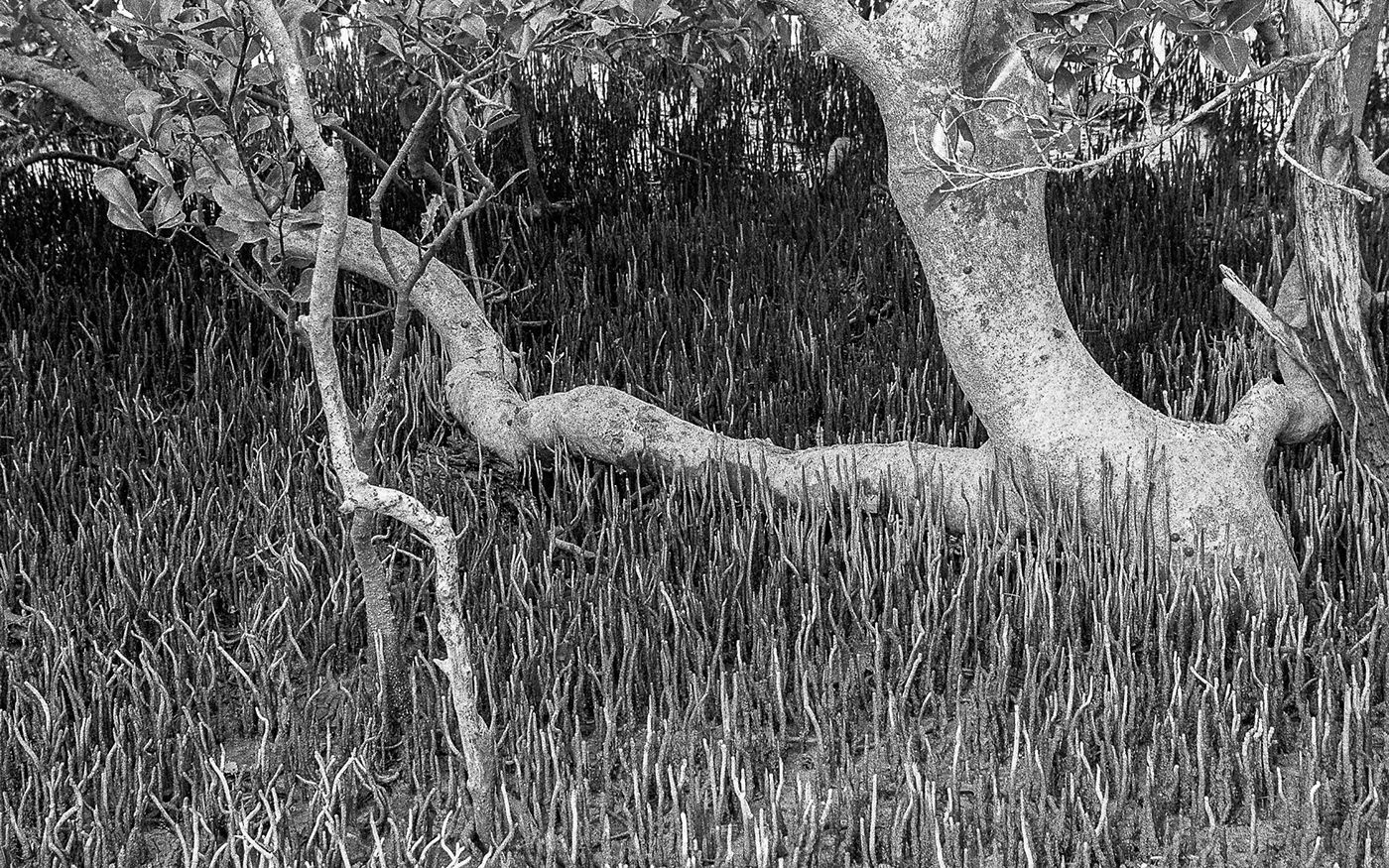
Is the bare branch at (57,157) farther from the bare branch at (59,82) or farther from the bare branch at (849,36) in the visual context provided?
the bare branch at (849,36)

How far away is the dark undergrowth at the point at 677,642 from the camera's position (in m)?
2.30

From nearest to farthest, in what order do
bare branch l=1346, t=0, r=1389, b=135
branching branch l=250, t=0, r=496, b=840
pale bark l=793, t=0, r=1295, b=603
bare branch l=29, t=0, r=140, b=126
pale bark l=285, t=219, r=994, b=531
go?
branching branch l=250, t=0, r=496, b=840
pale bark l=793, t=0, r=1295, b=603
bare branch l=1346, t=0, r=1389, b=135
pale bark l=285, t=219, r=994, b=531
bare branch l=29, t=0, r=140, b=126

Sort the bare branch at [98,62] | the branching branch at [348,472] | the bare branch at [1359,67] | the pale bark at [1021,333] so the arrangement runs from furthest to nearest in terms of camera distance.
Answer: the bare branch at [98,62] → the bare branch at [1359,67] → the pale bark at [1021,333] → the branching branch at [348,472]

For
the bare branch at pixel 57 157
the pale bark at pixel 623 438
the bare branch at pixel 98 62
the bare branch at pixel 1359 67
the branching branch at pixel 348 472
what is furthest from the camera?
the bare branch at pixel 57 157

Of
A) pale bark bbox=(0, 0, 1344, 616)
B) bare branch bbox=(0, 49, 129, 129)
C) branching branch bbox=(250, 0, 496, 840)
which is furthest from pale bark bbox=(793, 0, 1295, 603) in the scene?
bare branch bbox=(0, 49, 129, 129)

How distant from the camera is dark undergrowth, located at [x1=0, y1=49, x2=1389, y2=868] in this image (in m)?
2.30

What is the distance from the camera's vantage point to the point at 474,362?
4195 mm

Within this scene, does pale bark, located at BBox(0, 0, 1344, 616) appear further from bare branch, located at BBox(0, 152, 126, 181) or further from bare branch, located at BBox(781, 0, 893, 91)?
bare branch, located at BBox(0, 152, 126, 181)

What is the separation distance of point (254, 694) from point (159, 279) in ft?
9.00

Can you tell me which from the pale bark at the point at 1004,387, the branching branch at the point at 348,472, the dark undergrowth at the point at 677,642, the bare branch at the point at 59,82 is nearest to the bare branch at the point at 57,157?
the bare branch at the point at 59,82

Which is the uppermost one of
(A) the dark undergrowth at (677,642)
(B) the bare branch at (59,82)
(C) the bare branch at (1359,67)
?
(B) the bare branch at (59,82)

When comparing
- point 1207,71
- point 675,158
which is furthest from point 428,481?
point 1207,71

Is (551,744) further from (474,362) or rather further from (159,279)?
(159,279)

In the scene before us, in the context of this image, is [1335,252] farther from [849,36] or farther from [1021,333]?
[849,36]
